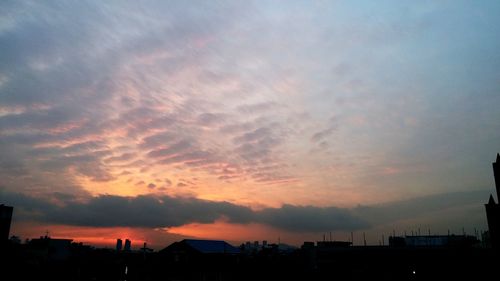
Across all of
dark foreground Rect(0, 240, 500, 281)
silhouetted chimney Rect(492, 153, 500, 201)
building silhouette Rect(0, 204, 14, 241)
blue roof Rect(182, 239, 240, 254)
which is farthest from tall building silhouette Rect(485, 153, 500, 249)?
building silhouette Rect(0, 204, 14, 241)

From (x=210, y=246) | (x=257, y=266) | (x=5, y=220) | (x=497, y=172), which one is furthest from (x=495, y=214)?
(x=5, y=220)

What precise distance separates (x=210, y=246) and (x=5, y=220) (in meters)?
38.0

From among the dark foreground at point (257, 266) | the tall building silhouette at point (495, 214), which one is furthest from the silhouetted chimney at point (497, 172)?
the dark foreground at point (257, 266)

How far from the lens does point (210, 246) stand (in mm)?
79688

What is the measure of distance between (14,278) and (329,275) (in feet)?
169

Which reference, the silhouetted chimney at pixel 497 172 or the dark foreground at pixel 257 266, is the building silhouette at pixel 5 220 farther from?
the silhouetted chimney at pixel 497 172

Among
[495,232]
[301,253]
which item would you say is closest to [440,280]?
[495,232]

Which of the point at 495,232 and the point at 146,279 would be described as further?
the point at 146,279

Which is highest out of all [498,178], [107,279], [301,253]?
[498,178]

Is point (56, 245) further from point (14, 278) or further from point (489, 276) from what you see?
point (489, 276)

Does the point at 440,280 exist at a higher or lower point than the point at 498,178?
lower

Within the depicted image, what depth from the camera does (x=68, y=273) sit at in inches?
2729

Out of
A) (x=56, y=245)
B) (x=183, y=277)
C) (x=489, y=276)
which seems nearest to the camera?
(x=489, y=276)

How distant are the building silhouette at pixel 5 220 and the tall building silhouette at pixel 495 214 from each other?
83.7 m
